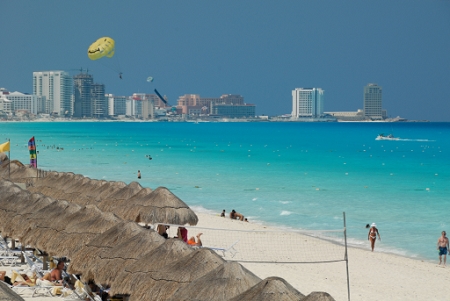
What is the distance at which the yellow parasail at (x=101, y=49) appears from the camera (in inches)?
1304

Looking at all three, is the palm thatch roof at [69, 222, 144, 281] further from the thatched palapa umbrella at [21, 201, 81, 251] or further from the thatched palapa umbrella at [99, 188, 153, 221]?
the thatched palapa umbrella at [99, 188, 153, 221]

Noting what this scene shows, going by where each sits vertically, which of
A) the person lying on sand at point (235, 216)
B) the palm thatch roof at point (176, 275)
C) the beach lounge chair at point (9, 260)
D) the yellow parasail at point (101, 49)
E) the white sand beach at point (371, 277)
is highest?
the yellow parasail at point (101, 49)

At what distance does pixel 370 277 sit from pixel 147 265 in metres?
5.99

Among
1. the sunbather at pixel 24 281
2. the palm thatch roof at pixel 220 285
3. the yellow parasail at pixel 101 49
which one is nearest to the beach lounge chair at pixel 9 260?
the sunbather at pixel 24 281

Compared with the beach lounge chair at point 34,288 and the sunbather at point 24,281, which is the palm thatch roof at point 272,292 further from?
the sunbather at point 24,281

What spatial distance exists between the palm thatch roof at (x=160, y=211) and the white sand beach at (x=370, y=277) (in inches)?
69.2

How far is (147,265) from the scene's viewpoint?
30.7 ft

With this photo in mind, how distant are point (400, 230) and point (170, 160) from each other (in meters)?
31.5

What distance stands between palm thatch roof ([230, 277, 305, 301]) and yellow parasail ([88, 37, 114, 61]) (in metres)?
27.2

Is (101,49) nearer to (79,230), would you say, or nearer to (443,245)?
(443,245)

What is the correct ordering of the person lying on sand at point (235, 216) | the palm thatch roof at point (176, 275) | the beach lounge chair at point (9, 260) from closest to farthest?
1. the palm thatch roof at point (176, 275)
2. the beach lounge chair at point (9, 260)
3. the person lying on sand at point (235, 216)

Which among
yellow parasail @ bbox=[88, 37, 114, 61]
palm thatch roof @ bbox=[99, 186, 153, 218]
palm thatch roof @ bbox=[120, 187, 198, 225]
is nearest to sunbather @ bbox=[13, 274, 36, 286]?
palm thatch roof @ bbox=[120, 187, 198, 225]

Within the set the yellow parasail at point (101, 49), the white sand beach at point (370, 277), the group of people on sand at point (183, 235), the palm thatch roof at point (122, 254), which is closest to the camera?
the palm thatch roof at point (122, 254)

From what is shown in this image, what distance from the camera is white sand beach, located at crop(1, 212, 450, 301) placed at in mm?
12273
